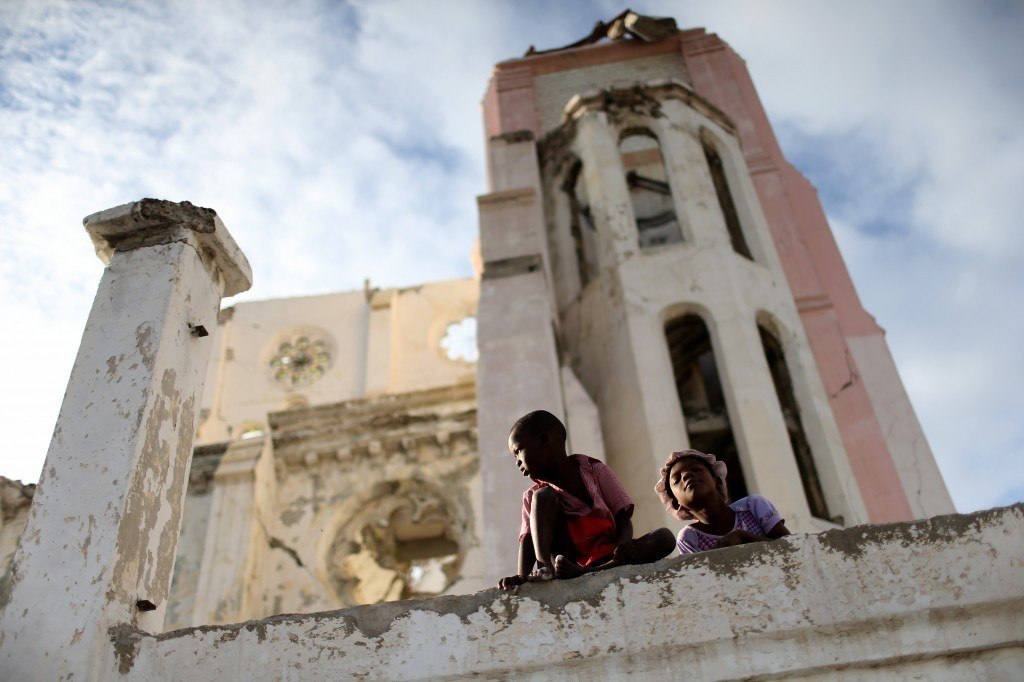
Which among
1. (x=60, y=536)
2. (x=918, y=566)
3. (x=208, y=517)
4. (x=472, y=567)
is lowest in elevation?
(x=918, y=566)

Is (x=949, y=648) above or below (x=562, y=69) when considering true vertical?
below

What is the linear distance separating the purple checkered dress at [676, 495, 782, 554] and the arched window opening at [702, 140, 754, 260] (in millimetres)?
8280

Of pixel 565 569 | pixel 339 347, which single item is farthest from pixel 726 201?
pixel 339 347

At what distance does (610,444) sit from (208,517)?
5.86 metres

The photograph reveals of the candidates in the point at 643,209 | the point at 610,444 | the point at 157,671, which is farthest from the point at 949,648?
the point at 643,209

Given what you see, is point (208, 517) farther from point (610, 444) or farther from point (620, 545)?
point (620, 545)

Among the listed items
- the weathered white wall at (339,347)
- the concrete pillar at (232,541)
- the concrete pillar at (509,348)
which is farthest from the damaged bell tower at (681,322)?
the weathered white wall at (339,347)

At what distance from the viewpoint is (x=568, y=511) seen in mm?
4125

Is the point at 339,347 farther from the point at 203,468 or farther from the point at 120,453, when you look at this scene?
the point at 120,453

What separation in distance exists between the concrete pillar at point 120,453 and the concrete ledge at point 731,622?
0.56 m

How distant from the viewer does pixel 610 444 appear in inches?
420

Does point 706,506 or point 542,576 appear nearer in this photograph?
point 542,576

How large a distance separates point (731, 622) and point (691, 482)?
95 cm

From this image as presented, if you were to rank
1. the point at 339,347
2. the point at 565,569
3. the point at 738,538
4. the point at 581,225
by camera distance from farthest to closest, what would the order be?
the point at 339,347, the point at 581,225, the point at 738,538, the point at 565,569
